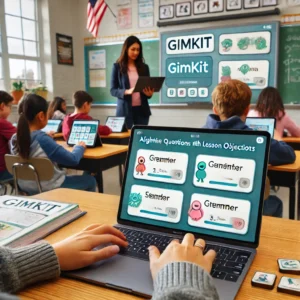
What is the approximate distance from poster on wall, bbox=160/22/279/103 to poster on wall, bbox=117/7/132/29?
72cm

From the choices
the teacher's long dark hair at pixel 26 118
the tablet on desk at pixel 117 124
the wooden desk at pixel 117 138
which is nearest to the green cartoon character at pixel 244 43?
the tablet on desk at pixel 117 124

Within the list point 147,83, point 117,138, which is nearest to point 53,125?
point 117,138

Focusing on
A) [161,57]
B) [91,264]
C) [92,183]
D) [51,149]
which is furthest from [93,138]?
[161,57]

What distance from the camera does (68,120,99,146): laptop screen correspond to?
2.99 meters

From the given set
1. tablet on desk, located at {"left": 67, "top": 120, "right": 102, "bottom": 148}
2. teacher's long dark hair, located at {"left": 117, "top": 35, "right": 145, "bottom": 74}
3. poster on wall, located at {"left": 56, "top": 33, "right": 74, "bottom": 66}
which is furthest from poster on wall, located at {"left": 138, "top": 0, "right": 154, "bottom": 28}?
tablet on desk, located at {"left": 67, "top": 120, "right": 102, "bottom": 148}

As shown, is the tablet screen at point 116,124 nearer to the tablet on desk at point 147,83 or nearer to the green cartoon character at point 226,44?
the tablet on desk at point 147,83

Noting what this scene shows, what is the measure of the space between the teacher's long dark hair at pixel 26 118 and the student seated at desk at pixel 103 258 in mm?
1555

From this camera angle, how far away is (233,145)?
2.74 ft

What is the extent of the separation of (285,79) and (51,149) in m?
3.54

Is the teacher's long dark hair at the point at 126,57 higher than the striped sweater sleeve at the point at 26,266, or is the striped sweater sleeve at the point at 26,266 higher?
the teacher's long dark hair at the point at 126,57

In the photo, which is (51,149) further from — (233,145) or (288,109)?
(288,109)

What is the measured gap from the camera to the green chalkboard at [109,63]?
18.4ft

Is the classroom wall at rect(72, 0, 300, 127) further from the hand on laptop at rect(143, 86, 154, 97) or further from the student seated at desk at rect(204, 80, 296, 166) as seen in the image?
the student seated at desk at rect(204, 80, 296, 166)

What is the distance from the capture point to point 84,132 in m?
3.04
